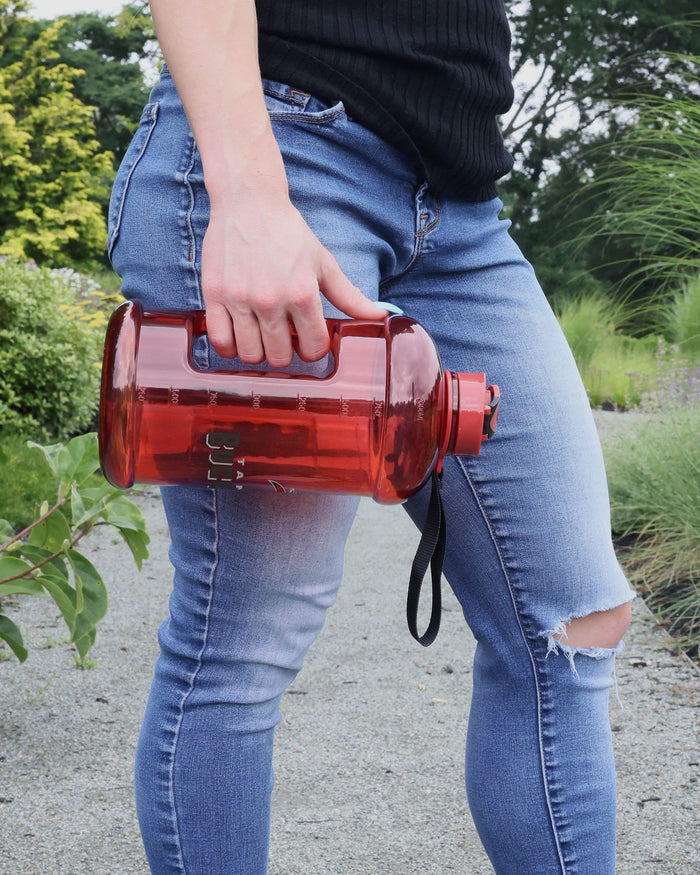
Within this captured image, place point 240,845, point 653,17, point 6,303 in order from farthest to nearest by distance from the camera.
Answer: point 653,17
point 6,303
point 240,845

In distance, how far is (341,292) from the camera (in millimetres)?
861

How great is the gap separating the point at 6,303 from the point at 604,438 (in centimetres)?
360

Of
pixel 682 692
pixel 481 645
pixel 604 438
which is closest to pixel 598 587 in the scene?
pixel 481 645

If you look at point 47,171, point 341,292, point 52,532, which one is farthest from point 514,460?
point 47,171

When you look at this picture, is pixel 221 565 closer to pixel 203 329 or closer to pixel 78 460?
pixel 203 329

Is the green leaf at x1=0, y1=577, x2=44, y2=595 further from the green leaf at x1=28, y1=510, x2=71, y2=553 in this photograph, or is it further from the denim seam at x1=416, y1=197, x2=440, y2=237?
the denim seam at x1=416, y1=197, x2=440, y2=237

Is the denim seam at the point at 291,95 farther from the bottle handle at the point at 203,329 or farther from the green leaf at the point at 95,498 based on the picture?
the green leaf at the point at 95,498

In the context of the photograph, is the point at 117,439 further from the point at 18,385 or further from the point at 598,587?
the point at 18,385

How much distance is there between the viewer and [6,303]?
514 cm

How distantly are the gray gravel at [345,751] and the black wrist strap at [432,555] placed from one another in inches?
40.9

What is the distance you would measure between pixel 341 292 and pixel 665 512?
3.18 metres

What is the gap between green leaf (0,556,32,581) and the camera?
1760mm

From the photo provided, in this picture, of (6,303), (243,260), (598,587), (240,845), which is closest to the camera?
(243,260)

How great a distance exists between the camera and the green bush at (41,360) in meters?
5.08
